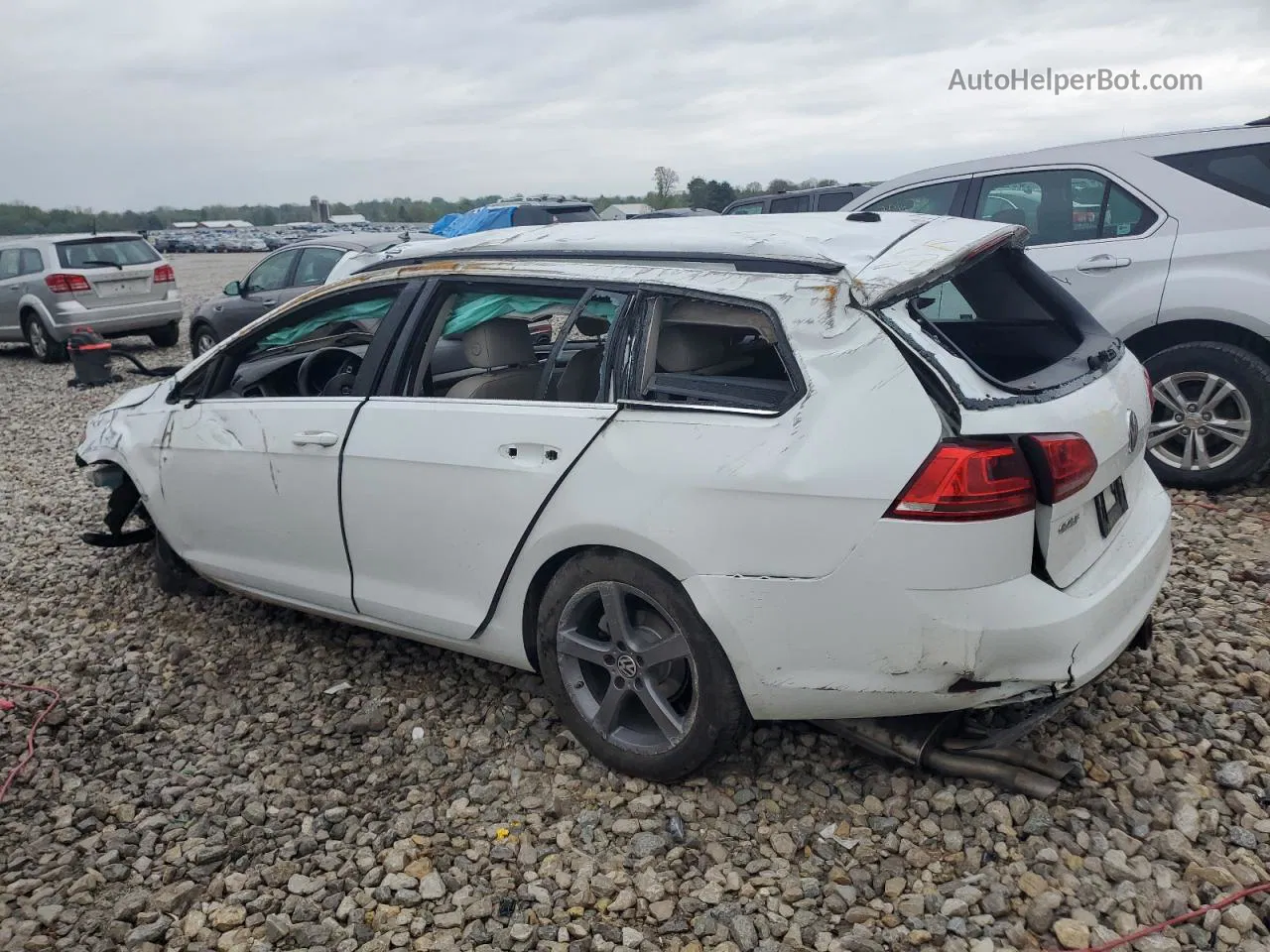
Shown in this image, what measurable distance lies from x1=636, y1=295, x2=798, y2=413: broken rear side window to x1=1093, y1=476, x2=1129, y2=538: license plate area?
923 millimetres

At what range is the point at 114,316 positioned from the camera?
13.4m

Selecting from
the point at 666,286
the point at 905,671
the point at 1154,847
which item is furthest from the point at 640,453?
the point at 1154,847

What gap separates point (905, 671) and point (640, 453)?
0.90 m

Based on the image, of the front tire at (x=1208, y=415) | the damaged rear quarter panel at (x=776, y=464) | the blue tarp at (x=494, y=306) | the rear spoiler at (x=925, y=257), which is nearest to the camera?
the damaged rear quarter panel at (x=776, y=464)

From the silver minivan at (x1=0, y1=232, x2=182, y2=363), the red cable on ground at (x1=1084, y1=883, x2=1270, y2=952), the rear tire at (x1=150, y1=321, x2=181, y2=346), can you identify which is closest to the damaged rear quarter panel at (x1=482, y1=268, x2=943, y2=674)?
the red cable on ground at (x1=1084, y1=883, x2=1270, y2=952)

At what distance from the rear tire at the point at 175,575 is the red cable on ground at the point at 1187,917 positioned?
394 cm

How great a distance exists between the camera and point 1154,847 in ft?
8.78

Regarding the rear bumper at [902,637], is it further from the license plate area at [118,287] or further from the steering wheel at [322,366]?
the license plate area at [118,287]

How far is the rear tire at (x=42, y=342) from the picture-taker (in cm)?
1355

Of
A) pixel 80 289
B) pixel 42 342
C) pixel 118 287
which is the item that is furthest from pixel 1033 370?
pixel 42 342

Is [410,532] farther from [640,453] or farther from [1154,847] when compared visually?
[1154,847]

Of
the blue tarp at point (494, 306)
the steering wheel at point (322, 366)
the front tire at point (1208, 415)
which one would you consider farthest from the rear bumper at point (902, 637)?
the front tire at point (1208, 415)

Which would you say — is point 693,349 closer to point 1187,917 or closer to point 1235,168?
point 1187,917

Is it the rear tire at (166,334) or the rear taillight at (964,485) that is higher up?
the rear taillight at (964,485)
